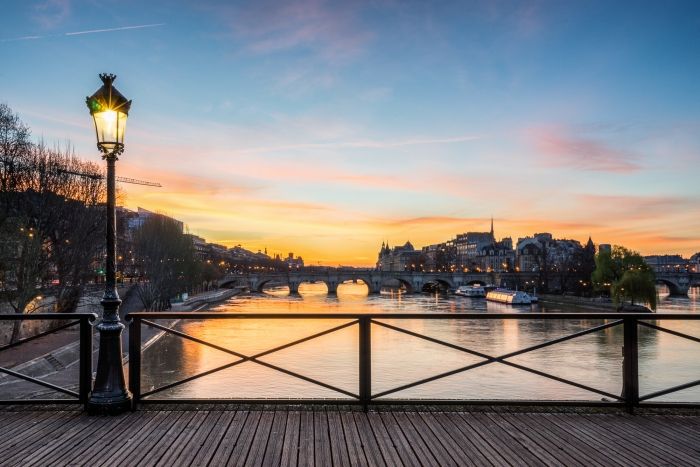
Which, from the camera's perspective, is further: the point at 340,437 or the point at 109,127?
the point at 109,127

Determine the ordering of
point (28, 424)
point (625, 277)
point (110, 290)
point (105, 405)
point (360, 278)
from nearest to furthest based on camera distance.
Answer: point (28, 424) < point (105, 405) < point (110, 290) < point (625, 277) < point (360, 278)

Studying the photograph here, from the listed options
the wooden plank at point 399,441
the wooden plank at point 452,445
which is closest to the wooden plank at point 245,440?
the wooden plank at point 399,441

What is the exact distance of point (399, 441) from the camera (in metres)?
5.21

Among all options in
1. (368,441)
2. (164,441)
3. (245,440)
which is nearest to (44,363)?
(164,441)

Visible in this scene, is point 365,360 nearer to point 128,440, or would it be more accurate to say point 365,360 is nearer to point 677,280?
point 128,440

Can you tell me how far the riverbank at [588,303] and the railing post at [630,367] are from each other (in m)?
59.9

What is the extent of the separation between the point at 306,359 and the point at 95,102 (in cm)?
2343

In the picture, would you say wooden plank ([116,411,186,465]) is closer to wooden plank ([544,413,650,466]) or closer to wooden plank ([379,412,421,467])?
wooden plank ([379,412,421,467])

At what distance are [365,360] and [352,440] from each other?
4.12ft

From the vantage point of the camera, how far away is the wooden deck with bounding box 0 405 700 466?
15.7 feet

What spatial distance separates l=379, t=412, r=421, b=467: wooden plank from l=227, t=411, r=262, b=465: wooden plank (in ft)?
4.47

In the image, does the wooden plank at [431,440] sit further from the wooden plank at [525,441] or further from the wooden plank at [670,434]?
the wooden plank at [670,434]

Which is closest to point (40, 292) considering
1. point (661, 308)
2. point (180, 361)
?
point (180, 361)

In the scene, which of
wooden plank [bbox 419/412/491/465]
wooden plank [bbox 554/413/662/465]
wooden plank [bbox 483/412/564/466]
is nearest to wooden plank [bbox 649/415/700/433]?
wooden plank [bbox 554/413/662/465]
